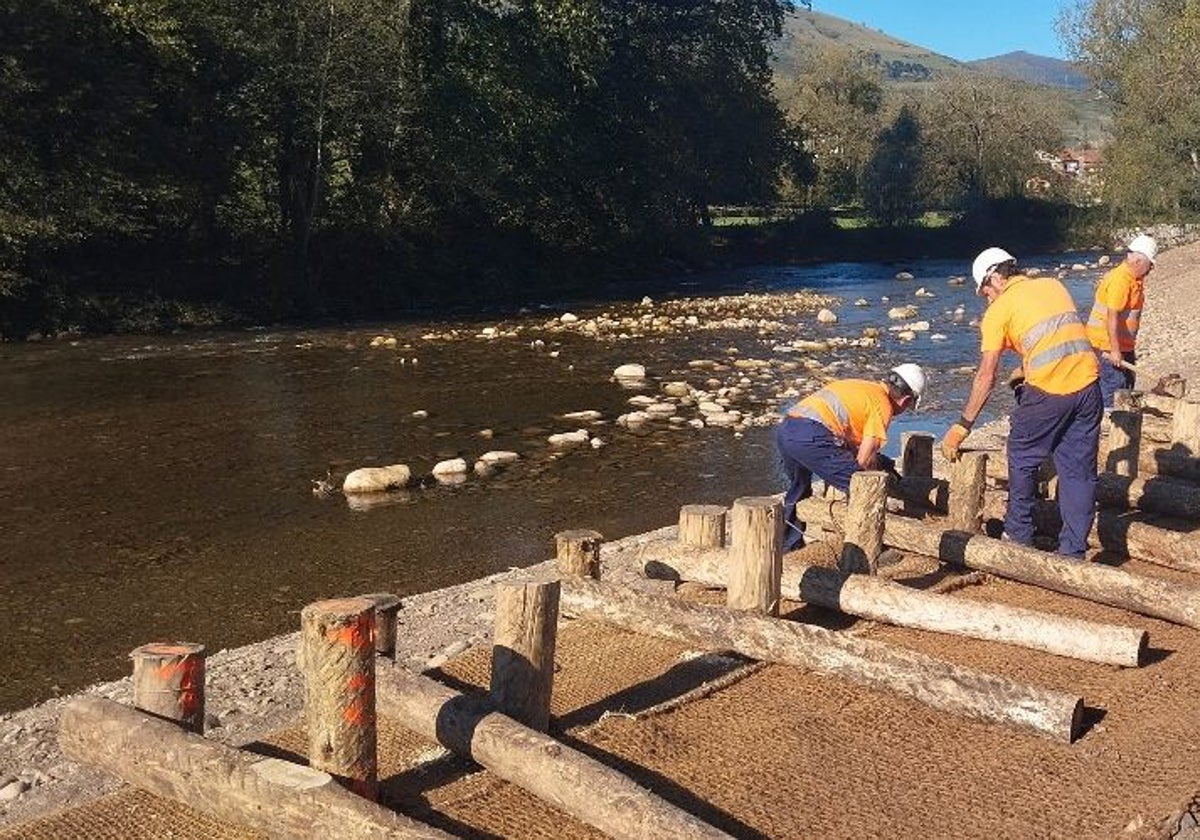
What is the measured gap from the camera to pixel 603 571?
927 centimetres

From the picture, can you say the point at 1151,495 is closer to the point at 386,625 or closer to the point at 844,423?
the point at 844,423

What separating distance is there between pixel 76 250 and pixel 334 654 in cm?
2680

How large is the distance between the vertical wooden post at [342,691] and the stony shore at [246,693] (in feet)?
5.14

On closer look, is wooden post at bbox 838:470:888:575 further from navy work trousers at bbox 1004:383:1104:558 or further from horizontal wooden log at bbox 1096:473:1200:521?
horizontal wooden log at bbox 1096:473:1200:521

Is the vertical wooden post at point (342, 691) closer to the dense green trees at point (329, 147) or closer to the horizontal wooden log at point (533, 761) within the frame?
the horizontal wooden log at point (533, 761)

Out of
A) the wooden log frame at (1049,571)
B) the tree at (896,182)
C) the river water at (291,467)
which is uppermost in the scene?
the tree at (896,182)

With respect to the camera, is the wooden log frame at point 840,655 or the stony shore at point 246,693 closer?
the wooden log frame at point 840,655

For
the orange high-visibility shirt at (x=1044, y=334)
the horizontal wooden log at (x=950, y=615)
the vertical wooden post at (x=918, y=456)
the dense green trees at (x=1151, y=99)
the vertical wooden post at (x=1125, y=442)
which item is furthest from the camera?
the dense green trees at (x=1151, y=99)

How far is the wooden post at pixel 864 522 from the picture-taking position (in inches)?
289

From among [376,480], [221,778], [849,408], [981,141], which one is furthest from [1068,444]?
[981,141]

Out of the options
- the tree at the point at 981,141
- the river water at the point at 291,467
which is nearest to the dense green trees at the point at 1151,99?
the tree at the point at 981,141

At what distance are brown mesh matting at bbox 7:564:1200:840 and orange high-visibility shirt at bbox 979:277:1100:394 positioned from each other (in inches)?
72.7

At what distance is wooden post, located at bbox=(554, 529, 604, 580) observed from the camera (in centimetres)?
724

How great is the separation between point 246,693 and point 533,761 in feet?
9.59
